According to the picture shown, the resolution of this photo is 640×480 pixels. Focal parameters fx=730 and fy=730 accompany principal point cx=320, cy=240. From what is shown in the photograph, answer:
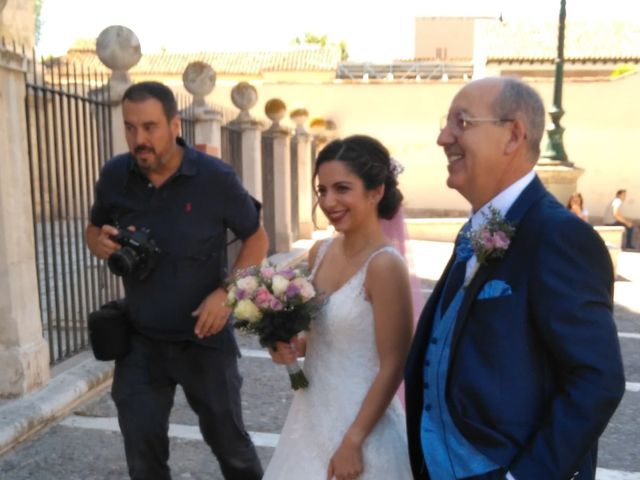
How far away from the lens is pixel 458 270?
207 cm

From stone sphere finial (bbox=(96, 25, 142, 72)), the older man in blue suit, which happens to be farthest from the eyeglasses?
stone sphere finial (bbox=(96, 25, 142, 72))

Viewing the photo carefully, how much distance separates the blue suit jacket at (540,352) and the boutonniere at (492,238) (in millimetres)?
29

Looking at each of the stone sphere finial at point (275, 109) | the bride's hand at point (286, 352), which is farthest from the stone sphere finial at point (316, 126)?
the bride's hand at point (286, 352)

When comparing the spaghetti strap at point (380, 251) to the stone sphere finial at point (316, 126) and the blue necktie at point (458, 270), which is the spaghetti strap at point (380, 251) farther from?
the stone sphere finial at point (316, 126)

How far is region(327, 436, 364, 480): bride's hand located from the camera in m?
2.47

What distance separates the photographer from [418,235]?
1800cm

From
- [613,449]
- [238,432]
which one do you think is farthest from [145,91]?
[613,449]

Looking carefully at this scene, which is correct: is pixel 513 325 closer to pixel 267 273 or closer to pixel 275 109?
pixel 267 273

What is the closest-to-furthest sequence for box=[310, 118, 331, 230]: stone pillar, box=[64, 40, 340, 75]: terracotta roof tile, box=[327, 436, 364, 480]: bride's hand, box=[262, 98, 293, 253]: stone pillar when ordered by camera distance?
box=[327, 436, 364, 480]: bride's hand, box=[262, 98, 293, 253]: stone pillar, box=[310, 118, 331, 230]: stone pillar, box=[64, 40, 340, 75]: terracotta roof tile

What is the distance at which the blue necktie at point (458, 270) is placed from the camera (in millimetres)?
2035

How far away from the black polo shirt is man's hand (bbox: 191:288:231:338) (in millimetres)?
112

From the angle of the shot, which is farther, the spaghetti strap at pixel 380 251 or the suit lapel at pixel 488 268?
the spaghetti strap at pixel 380 251

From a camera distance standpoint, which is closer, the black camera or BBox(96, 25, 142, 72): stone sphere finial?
the black camera

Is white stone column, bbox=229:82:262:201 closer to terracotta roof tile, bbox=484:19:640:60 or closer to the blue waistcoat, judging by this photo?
the blue waistcoat
